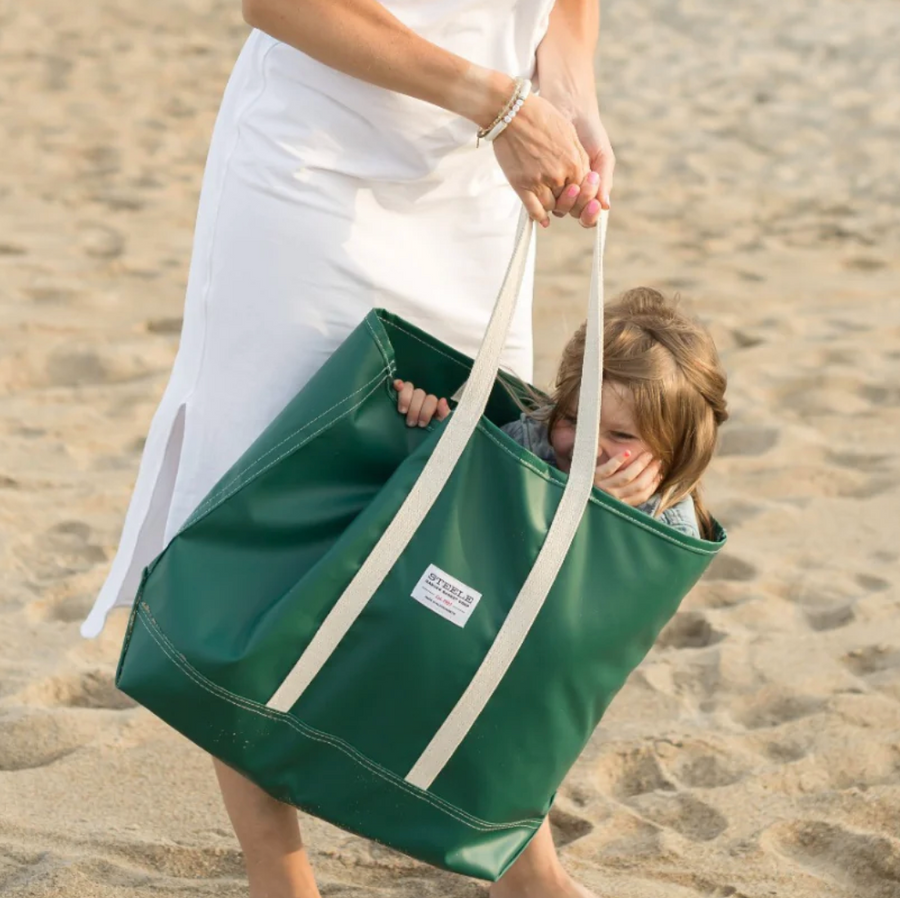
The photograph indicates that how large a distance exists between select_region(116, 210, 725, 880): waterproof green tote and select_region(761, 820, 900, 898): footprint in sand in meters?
0.75

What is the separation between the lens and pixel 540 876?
2.12 meters

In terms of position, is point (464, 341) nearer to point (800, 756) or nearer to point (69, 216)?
point (800, 756)

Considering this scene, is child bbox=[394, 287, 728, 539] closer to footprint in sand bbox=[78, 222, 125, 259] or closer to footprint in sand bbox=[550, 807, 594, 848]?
footprint in sand bbox=[550, 807, 594, 848]

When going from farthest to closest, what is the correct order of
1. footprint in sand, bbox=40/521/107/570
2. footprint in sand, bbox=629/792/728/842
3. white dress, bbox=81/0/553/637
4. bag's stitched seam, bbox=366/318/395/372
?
footprint in sand, bbox=40/521/107/570, footprint in sand, bbox=629/792/728/842, white dress, bbox=81/0/553/637, bag's stitched seam, bbox=366/318/395/372

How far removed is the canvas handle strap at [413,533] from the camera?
163 cm

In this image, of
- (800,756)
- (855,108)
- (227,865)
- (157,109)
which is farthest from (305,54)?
(855,108)

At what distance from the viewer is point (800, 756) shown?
8.46ft

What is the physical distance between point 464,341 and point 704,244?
3941 millimetres

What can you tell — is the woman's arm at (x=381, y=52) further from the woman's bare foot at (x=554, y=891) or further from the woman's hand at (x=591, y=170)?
the woman's bare foot at (x=554, y=891)

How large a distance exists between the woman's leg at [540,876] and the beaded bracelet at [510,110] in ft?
Answer: 3.42

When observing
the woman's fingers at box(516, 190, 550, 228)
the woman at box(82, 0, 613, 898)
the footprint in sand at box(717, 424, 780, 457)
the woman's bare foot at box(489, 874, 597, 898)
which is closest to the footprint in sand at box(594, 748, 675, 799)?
the woman's bare foot at box(489, 874, 597, 898)

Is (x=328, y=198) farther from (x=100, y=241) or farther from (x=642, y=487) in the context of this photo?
(x=100, y=241)

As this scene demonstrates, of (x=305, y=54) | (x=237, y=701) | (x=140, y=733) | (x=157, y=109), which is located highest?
(x=305, y=54)

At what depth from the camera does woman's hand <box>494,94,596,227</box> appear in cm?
177
